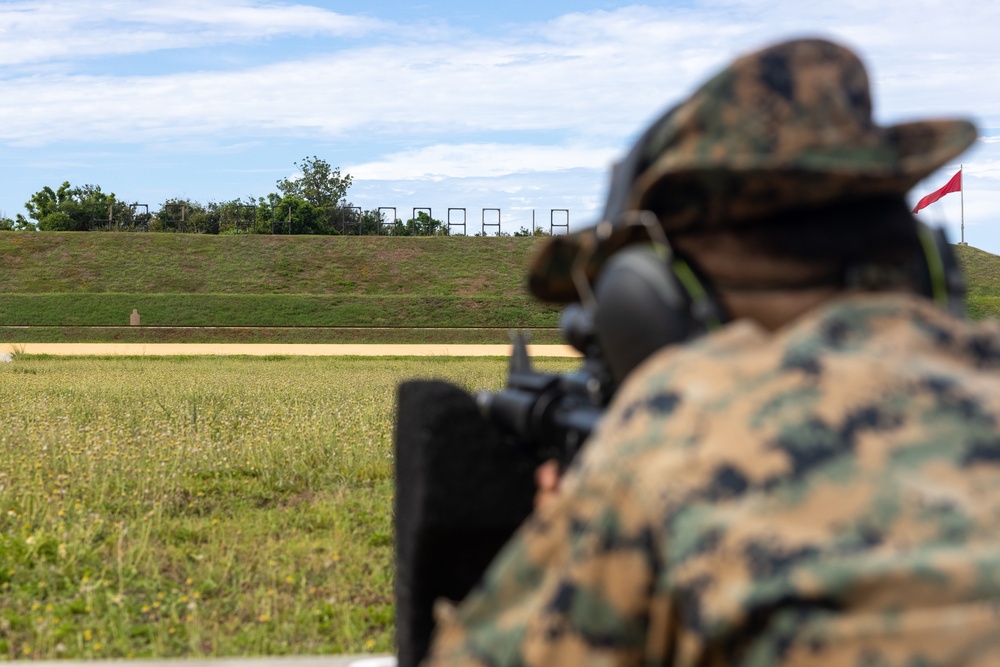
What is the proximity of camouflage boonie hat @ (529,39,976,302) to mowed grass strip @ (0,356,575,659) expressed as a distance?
3.29 m

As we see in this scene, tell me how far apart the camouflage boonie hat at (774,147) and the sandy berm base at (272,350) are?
23453mm

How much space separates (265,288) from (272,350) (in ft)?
58.7

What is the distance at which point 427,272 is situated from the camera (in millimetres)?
47781

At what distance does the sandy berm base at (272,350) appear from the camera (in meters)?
24.6

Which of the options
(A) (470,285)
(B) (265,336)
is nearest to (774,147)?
(B) (265,336)

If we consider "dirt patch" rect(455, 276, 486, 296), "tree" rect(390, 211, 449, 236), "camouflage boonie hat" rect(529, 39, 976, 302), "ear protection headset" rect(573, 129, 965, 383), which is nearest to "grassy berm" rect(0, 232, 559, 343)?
"dirt patch" rect(455, 276, 486, 296)

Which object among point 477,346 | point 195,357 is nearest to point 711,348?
point 195,357

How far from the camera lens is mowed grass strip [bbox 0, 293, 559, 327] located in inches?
1394

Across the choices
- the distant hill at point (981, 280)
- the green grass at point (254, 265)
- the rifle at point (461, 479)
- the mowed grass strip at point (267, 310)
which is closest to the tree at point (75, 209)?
the green grass at point (254, 265)

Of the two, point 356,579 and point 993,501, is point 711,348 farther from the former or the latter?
point 356,579

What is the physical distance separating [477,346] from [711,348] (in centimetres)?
2927

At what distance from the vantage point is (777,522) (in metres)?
1.00

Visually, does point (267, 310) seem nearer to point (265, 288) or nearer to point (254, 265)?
point (265, 288)

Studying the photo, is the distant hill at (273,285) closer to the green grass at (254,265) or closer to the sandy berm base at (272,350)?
the green grass at (254,265)
